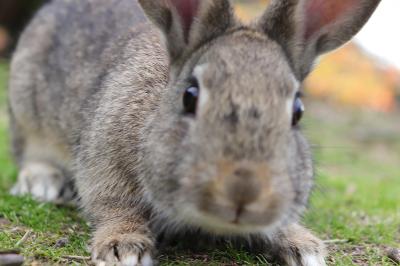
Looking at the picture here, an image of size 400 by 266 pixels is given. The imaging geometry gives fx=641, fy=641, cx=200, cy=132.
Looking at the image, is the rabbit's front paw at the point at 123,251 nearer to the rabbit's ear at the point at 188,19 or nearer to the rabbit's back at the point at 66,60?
the rabbit's ear at the point at 188,19

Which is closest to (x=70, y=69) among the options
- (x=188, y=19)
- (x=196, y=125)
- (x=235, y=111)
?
(x=188, y=19)

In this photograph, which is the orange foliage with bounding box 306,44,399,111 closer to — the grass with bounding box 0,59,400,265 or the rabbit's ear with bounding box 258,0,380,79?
the grass with bounding box 0,59,400,265

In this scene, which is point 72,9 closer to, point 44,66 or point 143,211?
point 44,66

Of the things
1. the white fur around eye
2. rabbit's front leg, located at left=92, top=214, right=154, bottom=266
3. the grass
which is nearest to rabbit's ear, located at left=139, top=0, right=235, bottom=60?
the white fur around eye

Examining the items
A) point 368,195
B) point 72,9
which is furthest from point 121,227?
point 368,195

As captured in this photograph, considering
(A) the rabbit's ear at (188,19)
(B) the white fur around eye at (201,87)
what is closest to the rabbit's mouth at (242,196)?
(B) the white fur around eye at (201,87)

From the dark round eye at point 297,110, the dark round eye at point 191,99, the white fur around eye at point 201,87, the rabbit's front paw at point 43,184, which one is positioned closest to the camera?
the white fur around eye at point 201,87

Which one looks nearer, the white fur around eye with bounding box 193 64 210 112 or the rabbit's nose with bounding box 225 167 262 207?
the rabbit's nose with bounding box 225 167 262 207
